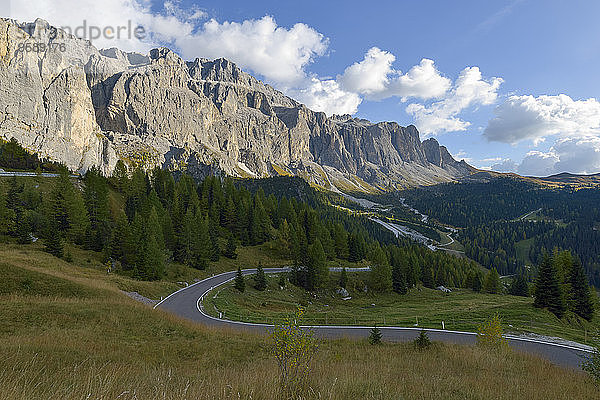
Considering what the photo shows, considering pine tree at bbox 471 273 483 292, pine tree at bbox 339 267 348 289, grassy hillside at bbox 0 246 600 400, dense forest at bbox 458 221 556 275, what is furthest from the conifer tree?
dense forest at bbox 458 221 556 275

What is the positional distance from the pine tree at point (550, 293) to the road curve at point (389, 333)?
60.0 feet

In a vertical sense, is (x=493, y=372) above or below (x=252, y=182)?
below

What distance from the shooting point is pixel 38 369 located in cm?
699

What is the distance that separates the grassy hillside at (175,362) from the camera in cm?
573

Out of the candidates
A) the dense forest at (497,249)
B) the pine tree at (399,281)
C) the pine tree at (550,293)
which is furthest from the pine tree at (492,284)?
the dense forest at (497,249)

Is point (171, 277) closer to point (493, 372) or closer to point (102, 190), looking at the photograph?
point (102, 190)

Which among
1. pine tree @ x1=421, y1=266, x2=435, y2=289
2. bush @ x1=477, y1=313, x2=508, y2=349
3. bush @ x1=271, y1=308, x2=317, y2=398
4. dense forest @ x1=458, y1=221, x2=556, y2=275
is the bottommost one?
dense forest @ x1=458, y1=221, x2=556, y2=275

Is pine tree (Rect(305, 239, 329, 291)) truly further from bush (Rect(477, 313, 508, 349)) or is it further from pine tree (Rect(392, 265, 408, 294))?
bush (Rect(477, 313, 508, 349))

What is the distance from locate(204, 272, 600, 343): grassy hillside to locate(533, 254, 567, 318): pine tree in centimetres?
115

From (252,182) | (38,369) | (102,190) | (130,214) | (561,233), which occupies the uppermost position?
(252,182)

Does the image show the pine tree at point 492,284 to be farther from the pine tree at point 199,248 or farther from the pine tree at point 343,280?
the pine tree at point 199,248

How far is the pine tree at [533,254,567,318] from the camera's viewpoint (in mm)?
32094

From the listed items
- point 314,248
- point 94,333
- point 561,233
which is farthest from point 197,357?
point 561,233

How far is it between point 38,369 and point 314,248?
143 feet
